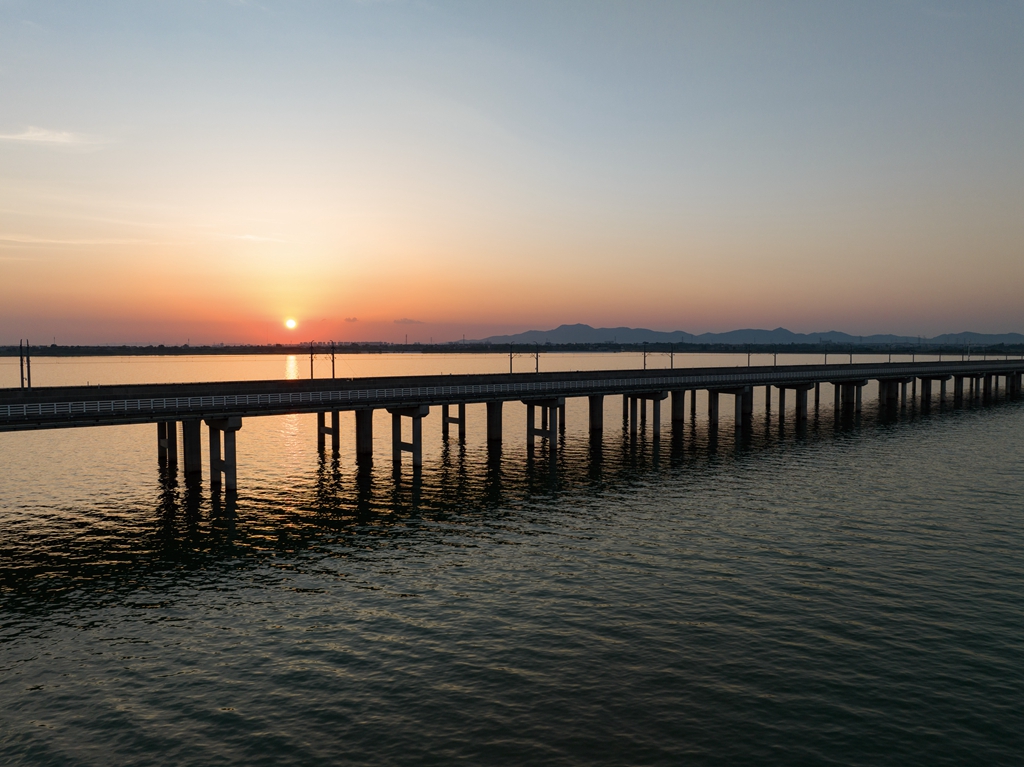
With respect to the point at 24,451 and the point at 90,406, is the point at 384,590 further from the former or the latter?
the point at 24,451

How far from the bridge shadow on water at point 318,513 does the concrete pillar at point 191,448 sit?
1.68 metres

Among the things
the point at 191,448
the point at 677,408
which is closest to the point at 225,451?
the point at 191,448

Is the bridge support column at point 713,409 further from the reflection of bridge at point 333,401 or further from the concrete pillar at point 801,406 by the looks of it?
the concrete pillar at point 801,406

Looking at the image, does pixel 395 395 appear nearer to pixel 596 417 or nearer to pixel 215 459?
pixel 215 459

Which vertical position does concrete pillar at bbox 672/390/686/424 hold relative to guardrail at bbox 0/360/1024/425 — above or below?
below

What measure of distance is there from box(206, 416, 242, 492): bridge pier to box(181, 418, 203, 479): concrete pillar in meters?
3.48

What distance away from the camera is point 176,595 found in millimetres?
30062

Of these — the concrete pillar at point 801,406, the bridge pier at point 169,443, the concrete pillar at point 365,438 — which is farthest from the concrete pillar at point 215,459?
the concrete pillar at point 801,406

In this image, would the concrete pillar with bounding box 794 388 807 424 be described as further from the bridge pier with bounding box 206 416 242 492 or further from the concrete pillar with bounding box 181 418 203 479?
the concrete pillar with bounding box 181 418 203 479

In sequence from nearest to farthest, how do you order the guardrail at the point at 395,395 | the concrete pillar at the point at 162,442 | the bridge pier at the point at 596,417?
the guardrail at the point at 395,395 → the concrete pillar at the point at 162,442 → the bridge pier at the point at 596,417

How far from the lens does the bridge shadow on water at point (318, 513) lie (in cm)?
3297

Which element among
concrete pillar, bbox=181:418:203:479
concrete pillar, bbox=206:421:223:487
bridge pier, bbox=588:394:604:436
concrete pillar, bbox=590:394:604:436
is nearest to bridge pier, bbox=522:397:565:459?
bridge pier, bbox=588:394:604:436

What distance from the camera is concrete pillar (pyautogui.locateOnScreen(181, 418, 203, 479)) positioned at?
5400 cm

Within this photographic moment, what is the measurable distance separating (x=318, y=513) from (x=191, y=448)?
16.5 m
